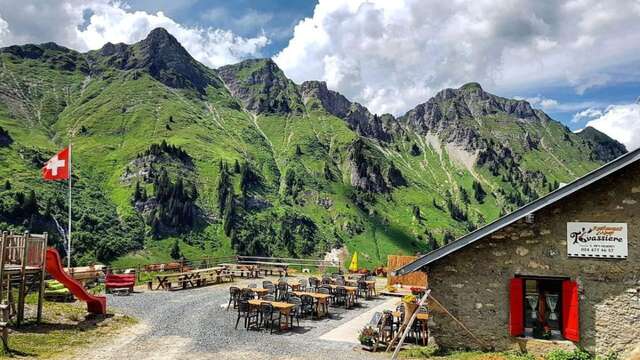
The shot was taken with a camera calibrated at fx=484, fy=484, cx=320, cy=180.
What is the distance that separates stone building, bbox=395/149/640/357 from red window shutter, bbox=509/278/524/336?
3 centimetres

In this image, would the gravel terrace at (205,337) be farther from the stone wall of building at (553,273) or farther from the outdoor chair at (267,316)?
the stone wall of building at (553,273)

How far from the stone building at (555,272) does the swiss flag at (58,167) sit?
19.9m

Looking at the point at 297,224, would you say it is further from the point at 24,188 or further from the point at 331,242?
the point at 24,188

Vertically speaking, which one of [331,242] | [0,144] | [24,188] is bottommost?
[331,242]

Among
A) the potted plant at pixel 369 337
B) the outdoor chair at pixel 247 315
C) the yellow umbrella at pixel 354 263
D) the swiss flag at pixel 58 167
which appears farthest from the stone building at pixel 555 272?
the yellow umbrella at pixel 354 263

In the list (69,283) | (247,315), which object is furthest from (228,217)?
(247,315)

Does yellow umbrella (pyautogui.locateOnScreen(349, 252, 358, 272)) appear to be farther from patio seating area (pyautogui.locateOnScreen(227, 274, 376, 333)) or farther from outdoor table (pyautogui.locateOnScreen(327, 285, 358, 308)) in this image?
outdoor table (pyautogui.locateOnScreen(327, 285, 358, 308))

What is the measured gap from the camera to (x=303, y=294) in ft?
76.1

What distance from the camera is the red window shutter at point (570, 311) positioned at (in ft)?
48.2

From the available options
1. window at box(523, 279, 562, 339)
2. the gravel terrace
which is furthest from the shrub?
the gravel terrace

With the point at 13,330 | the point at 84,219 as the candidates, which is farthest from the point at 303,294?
the point at 84,219

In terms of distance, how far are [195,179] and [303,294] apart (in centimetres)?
11466

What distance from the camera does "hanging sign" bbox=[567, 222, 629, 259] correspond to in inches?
583

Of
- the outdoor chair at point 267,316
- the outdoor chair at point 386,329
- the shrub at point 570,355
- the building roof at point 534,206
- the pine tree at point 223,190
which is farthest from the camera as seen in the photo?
the pine tree at point 223,190
